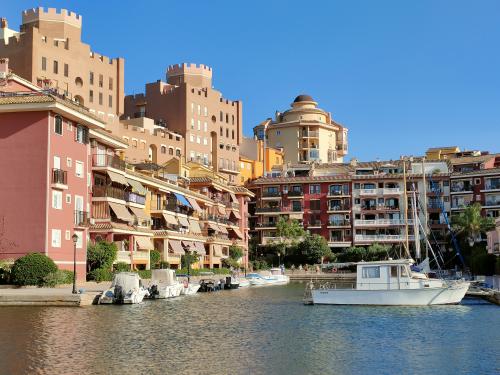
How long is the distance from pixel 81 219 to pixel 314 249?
62157mm

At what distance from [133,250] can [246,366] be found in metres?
46.3

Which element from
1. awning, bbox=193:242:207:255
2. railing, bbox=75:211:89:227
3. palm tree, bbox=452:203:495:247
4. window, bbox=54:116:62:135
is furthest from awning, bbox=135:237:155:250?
palm tree, bbox=452:203:495:247

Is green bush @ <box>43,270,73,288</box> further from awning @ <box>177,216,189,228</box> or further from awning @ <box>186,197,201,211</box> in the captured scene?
awning @ <box>186,197,201,211</box>

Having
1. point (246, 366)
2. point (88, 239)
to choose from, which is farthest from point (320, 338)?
point (88, 239)

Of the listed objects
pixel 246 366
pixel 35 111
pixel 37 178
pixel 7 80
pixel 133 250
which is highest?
pixel 7 80

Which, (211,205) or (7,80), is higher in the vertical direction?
(7,80)

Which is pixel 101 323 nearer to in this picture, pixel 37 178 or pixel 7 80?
pixel 37 178

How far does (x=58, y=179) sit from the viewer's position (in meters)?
53.9

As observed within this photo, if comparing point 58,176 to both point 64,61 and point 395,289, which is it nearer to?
point 395,289

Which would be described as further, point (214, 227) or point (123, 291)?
point (214, 227)

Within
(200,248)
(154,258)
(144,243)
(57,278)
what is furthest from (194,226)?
(57,278)

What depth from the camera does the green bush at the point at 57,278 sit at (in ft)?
165

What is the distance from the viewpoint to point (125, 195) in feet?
223

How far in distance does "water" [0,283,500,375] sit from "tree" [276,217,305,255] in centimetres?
7094
